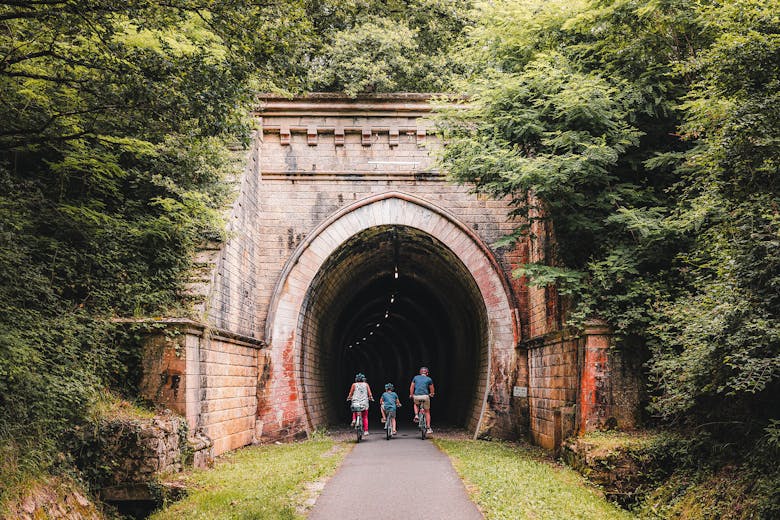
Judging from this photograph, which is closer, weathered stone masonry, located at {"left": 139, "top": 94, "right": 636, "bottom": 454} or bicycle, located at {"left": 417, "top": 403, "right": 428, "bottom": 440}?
weathered stone masonry, located at {"left": 139, "top": 94, "right": 636, "bottom": 454}

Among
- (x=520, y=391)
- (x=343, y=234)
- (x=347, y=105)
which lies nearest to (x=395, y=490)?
(x=520, y=391)

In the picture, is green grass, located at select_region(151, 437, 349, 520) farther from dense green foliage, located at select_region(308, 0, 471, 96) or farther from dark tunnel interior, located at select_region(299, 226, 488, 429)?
dense green foliage, located at select_region(308, 0, 471, 96)

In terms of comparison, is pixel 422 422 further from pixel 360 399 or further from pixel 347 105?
pixel 347 105

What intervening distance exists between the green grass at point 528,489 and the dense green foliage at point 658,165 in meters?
1.47

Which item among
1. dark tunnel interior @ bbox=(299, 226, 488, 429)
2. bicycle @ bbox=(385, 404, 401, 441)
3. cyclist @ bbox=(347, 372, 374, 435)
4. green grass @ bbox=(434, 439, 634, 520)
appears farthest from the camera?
dark tunnel interior @ bbox=(299, 226, 488, 429)

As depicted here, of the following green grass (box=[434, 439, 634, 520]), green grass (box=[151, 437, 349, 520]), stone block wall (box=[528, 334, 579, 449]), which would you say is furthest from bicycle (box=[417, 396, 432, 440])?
green grass (box=[434, 439, 634, 520])

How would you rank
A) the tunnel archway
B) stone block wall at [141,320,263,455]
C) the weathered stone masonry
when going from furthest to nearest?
the tunnel archway → the weathered stone masonry → stone block wall at [141,320,263,455]

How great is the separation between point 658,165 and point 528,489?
17.1ft

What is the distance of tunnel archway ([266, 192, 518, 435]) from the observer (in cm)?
1373

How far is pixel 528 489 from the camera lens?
714 centimetres

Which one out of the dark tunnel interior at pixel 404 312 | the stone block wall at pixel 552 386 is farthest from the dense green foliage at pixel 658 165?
the dark tunnel interior at pixel 404 312

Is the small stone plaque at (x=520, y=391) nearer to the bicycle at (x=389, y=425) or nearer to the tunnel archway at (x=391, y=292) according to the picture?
the tunnel archway at (x=391, y=292)

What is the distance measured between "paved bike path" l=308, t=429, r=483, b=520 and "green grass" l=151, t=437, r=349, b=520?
28cm

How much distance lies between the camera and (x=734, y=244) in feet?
20.0
